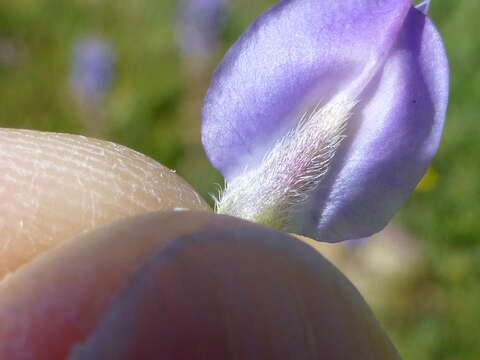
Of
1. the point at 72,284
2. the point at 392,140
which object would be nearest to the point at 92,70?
the point at 392,140

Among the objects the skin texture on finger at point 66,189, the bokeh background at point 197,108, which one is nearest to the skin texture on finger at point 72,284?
the skin texture on finger at point 66,189

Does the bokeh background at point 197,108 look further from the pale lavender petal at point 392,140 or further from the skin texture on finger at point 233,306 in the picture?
the skin texture on finger at point 233,306

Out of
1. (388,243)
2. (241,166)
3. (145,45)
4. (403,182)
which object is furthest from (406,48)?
(145,45)

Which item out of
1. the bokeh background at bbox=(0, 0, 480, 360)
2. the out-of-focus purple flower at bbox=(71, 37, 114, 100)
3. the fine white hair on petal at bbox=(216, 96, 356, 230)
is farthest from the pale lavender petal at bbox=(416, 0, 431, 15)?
the out-of-focus purple flower at bbox=(71, 37, 114, 100)

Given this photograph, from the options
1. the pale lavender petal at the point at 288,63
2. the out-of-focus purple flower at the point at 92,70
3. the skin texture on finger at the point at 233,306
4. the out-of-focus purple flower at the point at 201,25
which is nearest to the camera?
the skin texture on finger at the point at 233,306

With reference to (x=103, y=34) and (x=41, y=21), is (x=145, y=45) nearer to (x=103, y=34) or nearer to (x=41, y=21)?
(x=103, y=34)

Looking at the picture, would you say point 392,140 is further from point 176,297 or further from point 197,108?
point 197,108
